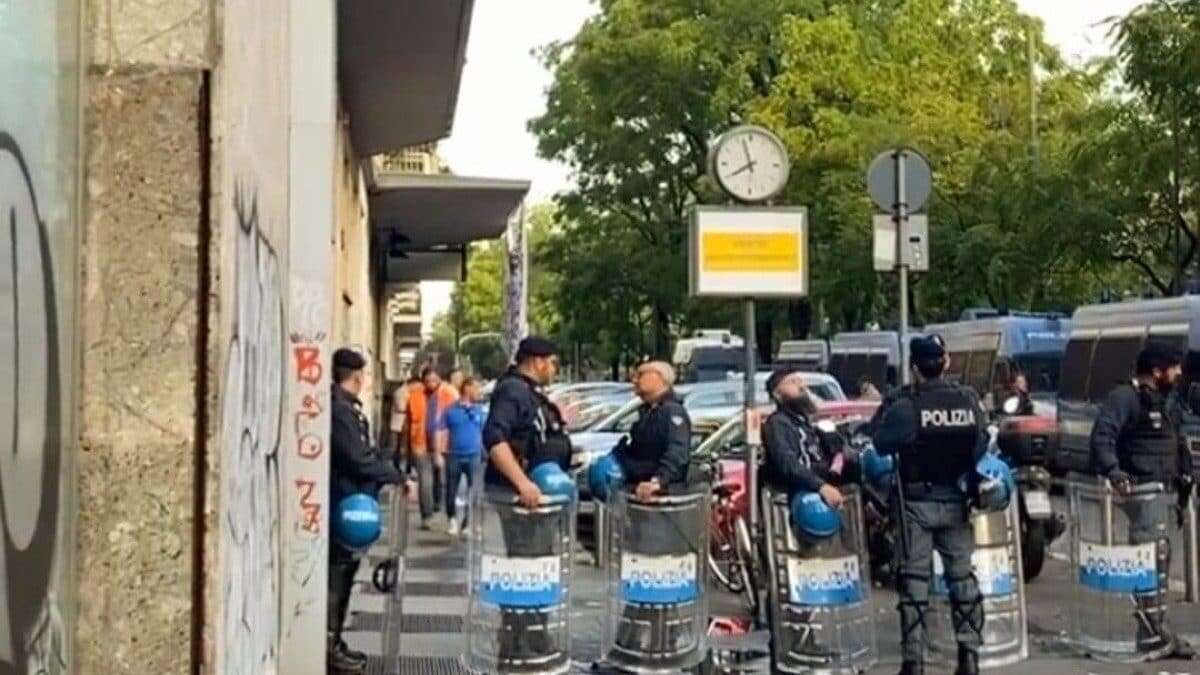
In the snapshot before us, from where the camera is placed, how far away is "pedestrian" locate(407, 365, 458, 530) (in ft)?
66.3

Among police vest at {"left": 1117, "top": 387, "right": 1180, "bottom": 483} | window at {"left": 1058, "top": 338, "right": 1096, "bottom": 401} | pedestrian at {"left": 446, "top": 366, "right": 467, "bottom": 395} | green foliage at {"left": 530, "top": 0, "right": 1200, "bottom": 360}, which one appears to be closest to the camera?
police vest at {"left": 1117, "top": 387, "right": 1180, "bottom": 483}

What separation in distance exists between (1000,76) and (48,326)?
42.6m

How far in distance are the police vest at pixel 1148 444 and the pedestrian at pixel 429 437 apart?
9.80m

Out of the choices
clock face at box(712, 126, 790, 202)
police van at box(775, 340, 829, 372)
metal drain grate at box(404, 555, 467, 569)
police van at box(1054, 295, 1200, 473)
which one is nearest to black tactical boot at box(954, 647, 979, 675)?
clock face at box(712, 126, 790, 202)

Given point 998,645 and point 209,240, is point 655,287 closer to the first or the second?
point 998,645

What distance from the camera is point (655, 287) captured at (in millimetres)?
51281

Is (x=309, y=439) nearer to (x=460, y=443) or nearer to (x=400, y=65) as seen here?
(x=460, y=443)

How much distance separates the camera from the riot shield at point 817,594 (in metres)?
9.91

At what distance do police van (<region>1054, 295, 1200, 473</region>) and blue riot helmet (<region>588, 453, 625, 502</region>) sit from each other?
12508 mm

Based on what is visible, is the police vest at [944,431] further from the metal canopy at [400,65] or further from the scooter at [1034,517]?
the metal canopy at [400,65]

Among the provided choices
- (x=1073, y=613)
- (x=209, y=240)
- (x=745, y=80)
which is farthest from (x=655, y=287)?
(x=209, y=240)

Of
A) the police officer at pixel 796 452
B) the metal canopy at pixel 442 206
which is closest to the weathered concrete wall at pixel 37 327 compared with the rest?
the police officer at pixel 796 452

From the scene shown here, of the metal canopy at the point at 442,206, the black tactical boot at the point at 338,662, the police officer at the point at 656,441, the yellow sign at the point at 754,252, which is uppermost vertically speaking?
the metal canopy at the point at 442,206

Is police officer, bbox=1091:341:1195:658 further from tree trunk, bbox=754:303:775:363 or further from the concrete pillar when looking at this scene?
tree trunk, bbox=754:303:775:363
